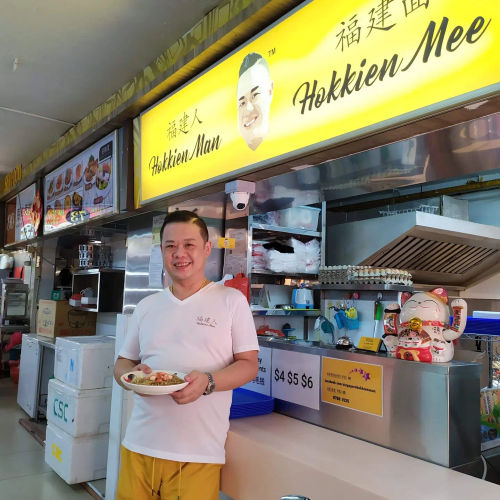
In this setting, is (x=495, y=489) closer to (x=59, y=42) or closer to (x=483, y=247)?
(x=59, y=42)

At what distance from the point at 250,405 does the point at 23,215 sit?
5.37m

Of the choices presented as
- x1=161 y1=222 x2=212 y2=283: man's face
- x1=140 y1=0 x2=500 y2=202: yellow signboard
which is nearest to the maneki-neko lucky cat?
x1=140 y1=0 x2=500 y2=202: yellow signboard

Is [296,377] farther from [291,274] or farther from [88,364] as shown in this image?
[291,274]

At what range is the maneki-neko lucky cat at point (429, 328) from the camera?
5.75 ft

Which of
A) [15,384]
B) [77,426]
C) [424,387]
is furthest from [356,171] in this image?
[15,384]

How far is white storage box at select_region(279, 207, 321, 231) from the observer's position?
537 cm

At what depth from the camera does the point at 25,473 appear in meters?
3.93

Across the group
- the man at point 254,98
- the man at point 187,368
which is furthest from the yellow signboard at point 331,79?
the man at point 187,368

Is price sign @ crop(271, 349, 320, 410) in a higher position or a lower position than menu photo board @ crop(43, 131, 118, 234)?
lower

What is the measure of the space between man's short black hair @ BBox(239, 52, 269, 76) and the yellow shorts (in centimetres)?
174

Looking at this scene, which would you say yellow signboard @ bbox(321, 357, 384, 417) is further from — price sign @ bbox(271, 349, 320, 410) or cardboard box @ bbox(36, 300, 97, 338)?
cardboard box @ bbox(36, 300, 97, 338)

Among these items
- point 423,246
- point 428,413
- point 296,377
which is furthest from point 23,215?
point 428,413

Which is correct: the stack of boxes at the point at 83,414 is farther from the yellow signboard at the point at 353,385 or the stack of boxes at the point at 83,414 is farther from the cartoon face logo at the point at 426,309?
the cartoon face logo at the point at 426,309

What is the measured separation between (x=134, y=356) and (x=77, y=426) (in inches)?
80.5
